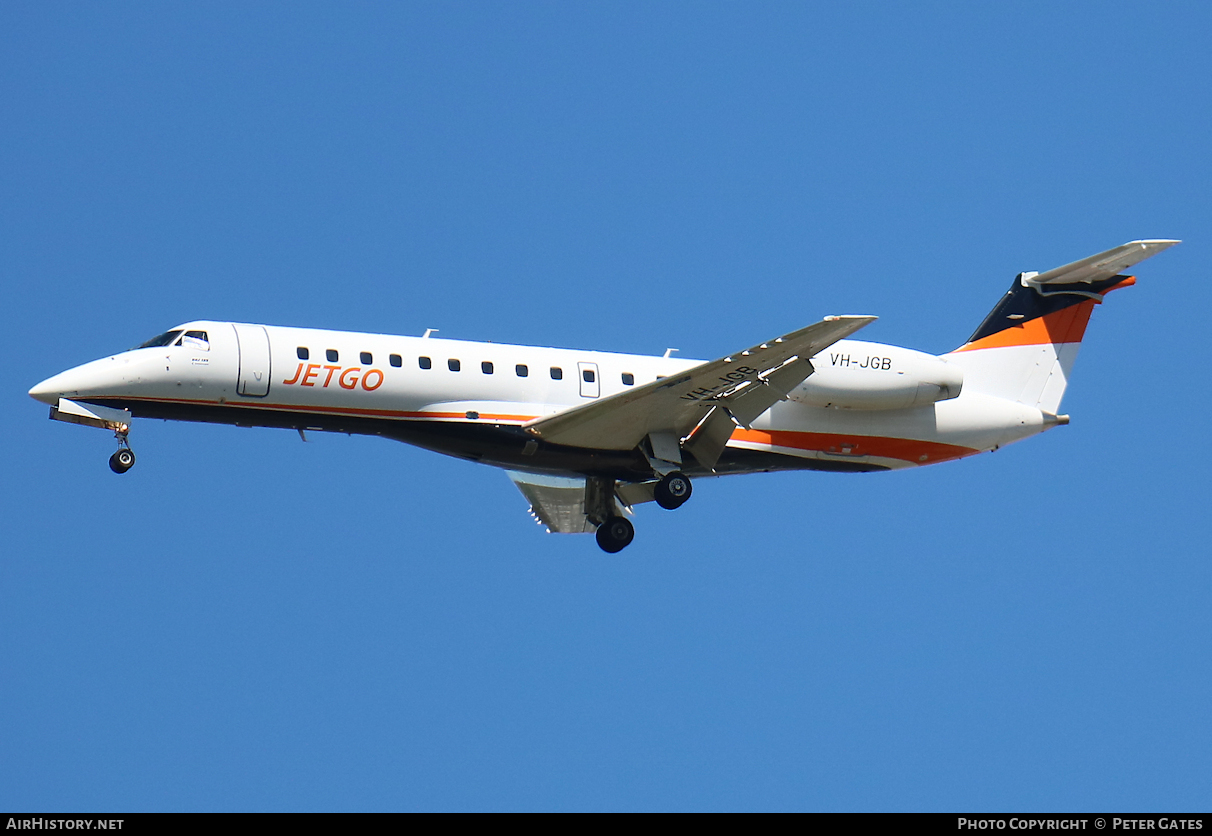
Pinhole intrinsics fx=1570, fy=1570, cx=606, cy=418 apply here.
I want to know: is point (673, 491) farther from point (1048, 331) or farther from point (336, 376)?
point (1048, 331)

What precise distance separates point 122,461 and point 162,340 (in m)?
1.81

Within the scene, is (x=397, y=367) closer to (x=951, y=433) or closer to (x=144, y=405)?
(x=144, y=405)

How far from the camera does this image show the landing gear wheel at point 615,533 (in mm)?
25141

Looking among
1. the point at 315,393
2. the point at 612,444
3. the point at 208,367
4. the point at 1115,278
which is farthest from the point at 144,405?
the point at 1115,278

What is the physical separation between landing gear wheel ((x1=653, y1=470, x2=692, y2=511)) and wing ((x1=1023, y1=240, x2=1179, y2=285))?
→ 7.44 meters

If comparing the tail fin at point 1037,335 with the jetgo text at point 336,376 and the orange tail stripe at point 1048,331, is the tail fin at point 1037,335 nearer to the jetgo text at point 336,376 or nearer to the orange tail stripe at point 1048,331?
the orange tail stripe at point 1048,331

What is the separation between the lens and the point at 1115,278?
2661 centimetres

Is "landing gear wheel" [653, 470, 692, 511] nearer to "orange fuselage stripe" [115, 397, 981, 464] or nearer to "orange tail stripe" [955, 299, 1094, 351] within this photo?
"orange fuselage stripe" [115, 397, 981, 464]

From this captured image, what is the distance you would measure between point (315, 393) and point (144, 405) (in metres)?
2.40

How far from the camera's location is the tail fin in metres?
26.3

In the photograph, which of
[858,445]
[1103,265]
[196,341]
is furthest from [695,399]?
[1103,265]

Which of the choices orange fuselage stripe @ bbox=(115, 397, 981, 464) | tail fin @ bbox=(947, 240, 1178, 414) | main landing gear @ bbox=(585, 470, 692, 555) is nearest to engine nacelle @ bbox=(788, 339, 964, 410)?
orange fuselage stripe @ bbox=(115, 397, 981, 464)

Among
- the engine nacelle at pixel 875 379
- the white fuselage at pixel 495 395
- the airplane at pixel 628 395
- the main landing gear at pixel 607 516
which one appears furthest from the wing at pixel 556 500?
the engine nacelle at pixel 875 379

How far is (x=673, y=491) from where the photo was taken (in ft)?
78.0
